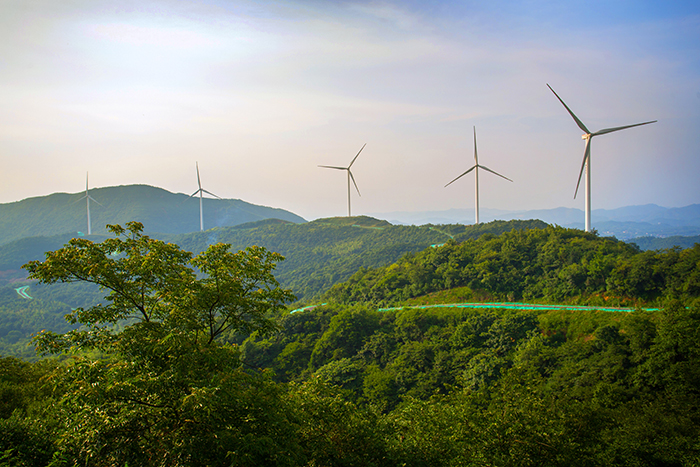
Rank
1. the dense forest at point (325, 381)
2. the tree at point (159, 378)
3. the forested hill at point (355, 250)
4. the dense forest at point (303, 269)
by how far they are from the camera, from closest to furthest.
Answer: the tree at point (159, 378), the dense forest at point (325, 381), the dense forest at point (303, 269), the forested hill at point (355, 250)

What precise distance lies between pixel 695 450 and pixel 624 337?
20281mm

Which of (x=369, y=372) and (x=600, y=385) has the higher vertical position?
(x=600, y=385)

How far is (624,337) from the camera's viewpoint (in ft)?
130

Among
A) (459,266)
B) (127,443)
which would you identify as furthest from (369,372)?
(127,443)

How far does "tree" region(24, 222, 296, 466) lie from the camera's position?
11.3m

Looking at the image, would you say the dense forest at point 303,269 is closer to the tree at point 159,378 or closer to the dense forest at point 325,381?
the dense forest at point 325,381

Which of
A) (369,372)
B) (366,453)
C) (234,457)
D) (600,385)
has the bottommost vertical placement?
(369,372)

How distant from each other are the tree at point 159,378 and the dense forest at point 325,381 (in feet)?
0.19

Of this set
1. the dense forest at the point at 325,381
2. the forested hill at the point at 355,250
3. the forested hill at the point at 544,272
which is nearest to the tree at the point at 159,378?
the dense forest at the point at 325,381

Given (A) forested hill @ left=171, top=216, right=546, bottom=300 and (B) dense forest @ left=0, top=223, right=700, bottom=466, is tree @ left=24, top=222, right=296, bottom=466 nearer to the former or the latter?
(B) dense forest @ left=0, top=223, right=700, bottom=466

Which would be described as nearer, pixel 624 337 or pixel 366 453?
pixel 366 453

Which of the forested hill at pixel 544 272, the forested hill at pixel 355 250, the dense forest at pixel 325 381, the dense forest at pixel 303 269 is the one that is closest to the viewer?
the dense forest at pixel 325 381

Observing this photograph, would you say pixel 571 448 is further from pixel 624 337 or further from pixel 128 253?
pixel 624 337

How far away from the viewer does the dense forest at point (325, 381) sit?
11.7 metres
